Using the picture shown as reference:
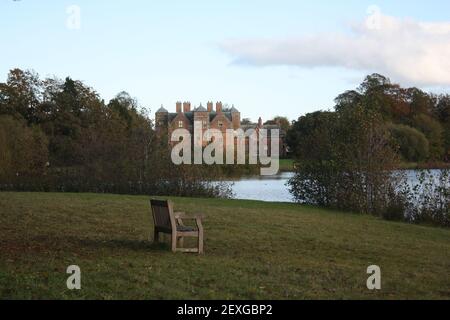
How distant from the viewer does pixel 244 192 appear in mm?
40531

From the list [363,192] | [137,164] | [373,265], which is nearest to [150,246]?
[373,265]

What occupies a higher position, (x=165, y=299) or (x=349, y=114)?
(x=349, y=114)

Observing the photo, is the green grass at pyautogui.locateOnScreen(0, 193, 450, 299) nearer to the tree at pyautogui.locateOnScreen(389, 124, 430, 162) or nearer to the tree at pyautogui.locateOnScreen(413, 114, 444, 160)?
the tree at pyautogui.locateOnScreen(389, 124, 430, 162)

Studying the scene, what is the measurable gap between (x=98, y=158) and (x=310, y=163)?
47.5 feet

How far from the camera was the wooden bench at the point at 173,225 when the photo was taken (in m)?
12.3

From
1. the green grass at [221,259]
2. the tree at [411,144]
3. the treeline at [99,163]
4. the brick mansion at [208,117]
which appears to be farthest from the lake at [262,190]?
the brick mansion at [208,117]

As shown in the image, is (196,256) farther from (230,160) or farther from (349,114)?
(230,160)

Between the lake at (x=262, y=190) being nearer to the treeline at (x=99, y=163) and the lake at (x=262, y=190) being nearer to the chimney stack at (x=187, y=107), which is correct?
the treeline at (x=99, y=163)

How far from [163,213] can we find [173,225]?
603 millimetres

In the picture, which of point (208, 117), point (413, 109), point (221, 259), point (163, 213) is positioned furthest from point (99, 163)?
point (413, 109)

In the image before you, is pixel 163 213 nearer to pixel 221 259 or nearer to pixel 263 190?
pixel 221 259

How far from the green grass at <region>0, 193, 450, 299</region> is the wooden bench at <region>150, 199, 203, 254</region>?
0.33 m

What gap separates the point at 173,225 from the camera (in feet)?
40.3
